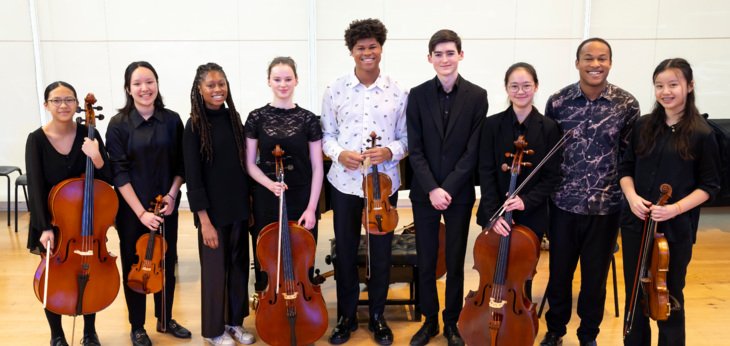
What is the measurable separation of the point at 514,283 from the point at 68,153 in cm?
195

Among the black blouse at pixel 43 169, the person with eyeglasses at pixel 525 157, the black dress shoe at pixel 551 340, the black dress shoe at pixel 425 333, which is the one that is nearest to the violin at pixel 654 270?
the person with eyeglasses at pixel 525 157

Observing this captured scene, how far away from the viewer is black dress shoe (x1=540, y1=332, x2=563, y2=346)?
2.78 meters

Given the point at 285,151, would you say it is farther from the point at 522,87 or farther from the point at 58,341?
the point at 58,341

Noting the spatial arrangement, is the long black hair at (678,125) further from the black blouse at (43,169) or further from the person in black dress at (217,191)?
the black blouse at (43,169)

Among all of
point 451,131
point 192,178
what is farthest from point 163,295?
point 451,131

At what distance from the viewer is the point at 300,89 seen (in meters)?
5.52

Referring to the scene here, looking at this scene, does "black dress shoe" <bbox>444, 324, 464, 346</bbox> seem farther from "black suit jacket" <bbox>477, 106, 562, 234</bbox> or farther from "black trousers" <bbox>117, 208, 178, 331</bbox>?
"black trousers" <bbox>117, 208, 178, 331</bbox>

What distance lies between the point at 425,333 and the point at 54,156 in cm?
185

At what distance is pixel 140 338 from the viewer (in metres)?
2.85

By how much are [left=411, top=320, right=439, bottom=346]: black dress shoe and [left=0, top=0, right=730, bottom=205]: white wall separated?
10.1 ft

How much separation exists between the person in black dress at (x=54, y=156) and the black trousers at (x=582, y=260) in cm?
204

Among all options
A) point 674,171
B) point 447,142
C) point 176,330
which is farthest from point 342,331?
point 674,171

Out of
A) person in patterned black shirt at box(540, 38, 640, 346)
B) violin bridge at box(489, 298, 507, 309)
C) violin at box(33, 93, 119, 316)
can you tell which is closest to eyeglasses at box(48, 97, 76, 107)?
violin at box(33, 93, 119, 316)

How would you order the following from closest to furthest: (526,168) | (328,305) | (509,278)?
(509,278) < (526,168) < (328,305)
